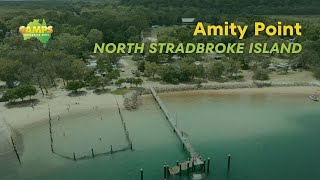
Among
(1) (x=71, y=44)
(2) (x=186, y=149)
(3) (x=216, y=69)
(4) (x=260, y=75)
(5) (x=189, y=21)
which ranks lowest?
(2) (x=186, y=149)

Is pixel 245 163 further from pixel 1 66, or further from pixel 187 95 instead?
pixel 1 66

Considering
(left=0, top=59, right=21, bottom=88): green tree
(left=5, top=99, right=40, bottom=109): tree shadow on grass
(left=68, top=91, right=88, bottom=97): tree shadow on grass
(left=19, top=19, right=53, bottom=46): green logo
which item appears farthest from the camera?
(left=19, top=19, right=53, bottom=46): green logo

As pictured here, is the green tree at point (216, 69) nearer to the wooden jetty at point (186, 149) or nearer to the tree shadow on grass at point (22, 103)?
the wooden jetty at point (186, 149)

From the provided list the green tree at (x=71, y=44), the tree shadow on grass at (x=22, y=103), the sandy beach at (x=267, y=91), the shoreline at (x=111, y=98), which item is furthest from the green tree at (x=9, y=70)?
the sandy beach at (x=267, y=91)

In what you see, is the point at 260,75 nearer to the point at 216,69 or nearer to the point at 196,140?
the point at 216,69

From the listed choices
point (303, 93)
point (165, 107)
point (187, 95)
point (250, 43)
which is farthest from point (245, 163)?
point (250, 43)

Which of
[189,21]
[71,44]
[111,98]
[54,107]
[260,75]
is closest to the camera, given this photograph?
[54,107]

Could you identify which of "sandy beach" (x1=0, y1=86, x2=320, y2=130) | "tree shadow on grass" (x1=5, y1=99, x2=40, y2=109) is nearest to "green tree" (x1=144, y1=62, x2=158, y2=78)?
"sandy beach" (x1=0, y1=86, x2=320, y2=130)

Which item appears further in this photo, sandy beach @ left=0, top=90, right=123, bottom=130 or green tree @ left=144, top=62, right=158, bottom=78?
green tree @ left=144, top=62, right=158, bottom=78

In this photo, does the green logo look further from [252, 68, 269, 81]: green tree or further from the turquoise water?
[252, 68, 269, 81]: green tree

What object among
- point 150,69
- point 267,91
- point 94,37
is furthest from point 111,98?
point 94,37
